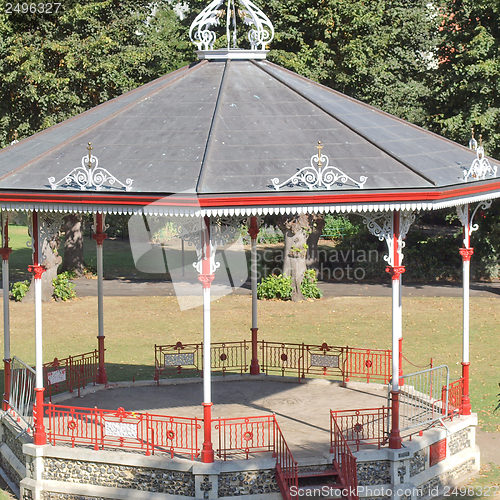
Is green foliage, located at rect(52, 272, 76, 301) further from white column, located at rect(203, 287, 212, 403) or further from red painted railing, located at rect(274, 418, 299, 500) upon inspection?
red painted railing, located at rect(274, 418, 299, 500)

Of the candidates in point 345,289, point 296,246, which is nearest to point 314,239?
point 345,289

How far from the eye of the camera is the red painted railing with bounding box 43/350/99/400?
2136 cm

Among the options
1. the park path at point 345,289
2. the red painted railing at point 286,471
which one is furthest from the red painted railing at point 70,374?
the park path at point 345,289

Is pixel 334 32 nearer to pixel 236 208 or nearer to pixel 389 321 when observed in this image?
pixel 389 321

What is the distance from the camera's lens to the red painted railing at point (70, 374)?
21.4 meters

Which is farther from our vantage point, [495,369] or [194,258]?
[194,258]

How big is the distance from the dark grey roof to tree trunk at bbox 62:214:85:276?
24.0m

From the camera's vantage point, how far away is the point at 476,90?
38156mm

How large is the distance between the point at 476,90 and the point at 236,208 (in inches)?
942

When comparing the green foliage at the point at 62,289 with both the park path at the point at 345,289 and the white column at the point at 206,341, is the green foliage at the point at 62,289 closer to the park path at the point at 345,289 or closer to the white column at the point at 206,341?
the park path at the point at 345,289

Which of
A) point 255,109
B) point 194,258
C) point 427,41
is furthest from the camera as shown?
point 194,258

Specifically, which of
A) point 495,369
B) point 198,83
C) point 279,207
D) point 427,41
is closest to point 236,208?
point 279,207

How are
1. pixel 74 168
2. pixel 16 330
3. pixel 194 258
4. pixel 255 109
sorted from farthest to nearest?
pixel 194 258 → pixel 16 330 → pixel 255 109 → pixel 74 168

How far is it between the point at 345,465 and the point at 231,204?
5078 millimetres
